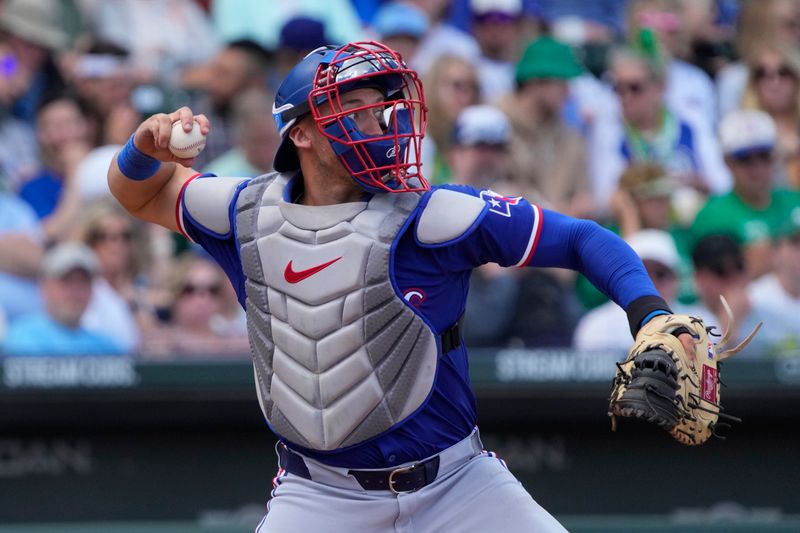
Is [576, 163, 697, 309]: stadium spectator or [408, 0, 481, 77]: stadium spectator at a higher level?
[408, 0, 481, 77]: stadium spectator

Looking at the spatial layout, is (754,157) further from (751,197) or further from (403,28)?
(403,28)

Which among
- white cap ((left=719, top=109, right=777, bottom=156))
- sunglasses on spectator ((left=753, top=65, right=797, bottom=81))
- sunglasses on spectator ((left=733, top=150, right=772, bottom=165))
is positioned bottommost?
sunglasses on spectator ((left=733, top=150, right=772, bottom=165))

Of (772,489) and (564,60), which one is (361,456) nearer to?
(772,489)

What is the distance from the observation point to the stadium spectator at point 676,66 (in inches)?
306

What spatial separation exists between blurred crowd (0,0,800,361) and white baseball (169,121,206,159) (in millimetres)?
2755

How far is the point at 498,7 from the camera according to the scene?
7938 millimetres

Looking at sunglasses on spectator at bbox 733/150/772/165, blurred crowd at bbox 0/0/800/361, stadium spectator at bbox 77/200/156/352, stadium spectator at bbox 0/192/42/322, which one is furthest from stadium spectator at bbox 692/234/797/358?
stadium spectator at bbox 0/192/42/322

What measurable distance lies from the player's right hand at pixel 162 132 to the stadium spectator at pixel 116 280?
9.41ft

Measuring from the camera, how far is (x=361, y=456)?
11.4ft

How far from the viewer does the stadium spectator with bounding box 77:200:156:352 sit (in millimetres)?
6367

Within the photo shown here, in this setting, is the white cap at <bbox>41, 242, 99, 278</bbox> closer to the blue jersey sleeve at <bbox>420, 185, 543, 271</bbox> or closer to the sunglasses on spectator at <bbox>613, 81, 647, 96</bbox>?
the sunglasses on spectator at <bbox>613, 81, 647, 96</bbox>

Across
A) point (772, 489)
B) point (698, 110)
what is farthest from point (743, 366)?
point (698, 110)

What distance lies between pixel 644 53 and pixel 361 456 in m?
4.79

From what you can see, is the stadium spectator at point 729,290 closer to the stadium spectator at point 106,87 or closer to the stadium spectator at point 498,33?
the stadium spectator at point 498,33
